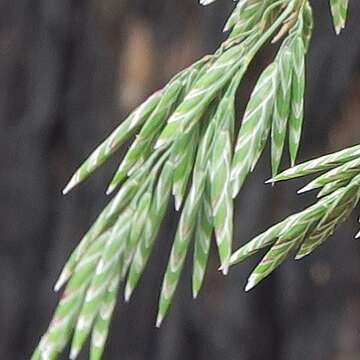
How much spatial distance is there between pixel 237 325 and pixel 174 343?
4.3 inches

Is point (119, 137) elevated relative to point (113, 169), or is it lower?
elevated

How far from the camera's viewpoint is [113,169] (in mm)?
1634

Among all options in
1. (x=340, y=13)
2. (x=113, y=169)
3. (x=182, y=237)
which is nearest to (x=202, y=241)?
(x=182, y=237)

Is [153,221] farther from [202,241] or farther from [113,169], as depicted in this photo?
[113,169]

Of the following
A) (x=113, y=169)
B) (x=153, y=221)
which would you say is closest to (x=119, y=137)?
(x=153, y=221)

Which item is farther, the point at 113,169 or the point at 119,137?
the point at 113,169

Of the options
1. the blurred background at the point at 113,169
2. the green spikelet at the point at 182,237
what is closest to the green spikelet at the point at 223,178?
the green spikelet at the point at 182,237

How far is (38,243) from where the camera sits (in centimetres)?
171

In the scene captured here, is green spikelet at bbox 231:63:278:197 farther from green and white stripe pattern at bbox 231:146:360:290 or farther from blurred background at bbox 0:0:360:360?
blurred background at bbox 0:0:360:360

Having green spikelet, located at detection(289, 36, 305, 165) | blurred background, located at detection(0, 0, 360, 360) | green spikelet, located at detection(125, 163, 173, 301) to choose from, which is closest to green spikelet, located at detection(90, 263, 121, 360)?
green spikelet, located at detection(125, 163, 173, 301)

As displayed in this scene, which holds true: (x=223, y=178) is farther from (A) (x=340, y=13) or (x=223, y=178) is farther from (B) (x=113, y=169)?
(B) (x=113, y=169)

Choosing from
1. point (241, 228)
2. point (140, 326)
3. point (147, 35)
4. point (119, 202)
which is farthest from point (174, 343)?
point (119, 202)

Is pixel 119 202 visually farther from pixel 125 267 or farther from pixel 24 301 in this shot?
pixel 24 301

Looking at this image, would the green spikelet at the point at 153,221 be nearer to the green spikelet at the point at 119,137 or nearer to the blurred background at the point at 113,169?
the green spikelet at the point at 119,137
